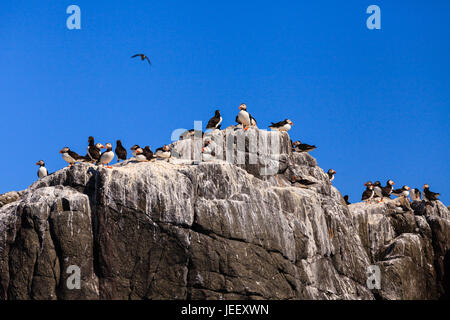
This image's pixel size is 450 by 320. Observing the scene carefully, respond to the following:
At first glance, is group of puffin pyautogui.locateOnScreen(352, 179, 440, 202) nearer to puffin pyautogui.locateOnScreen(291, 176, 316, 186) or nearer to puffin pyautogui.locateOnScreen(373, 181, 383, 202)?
puffin pyautogui.locateOnScreen(373, 181, 383, 202)

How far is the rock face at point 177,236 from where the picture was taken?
2722 cm

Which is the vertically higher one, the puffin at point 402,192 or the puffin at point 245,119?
the puffin at point 245,119

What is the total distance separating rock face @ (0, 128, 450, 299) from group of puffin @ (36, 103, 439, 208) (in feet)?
2.30

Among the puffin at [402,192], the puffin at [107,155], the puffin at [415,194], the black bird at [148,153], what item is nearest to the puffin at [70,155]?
the puffin at [107,155]

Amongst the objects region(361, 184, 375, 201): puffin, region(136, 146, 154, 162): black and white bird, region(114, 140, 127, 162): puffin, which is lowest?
region(361, 184, 375, 201): puffin

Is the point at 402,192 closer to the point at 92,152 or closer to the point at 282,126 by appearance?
the point at 282,126

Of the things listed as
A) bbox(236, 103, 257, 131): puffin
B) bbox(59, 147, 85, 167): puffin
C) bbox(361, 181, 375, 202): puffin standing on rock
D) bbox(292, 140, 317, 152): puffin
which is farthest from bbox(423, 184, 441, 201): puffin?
bbox(59, 147, 85, 167): puffin

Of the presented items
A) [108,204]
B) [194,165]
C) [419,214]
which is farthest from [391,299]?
[108,204]

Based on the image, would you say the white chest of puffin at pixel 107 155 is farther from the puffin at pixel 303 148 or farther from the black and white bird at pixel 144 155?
the puffin at pixel 303 148

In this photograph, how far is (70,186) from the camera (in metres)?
28.7

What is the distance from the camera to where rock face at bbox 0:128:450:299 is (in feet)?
89.3

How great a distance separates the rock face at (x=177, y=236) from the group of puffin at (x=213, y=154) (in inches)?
27.6

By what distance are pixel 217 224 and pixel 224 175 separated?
6.98 feet
